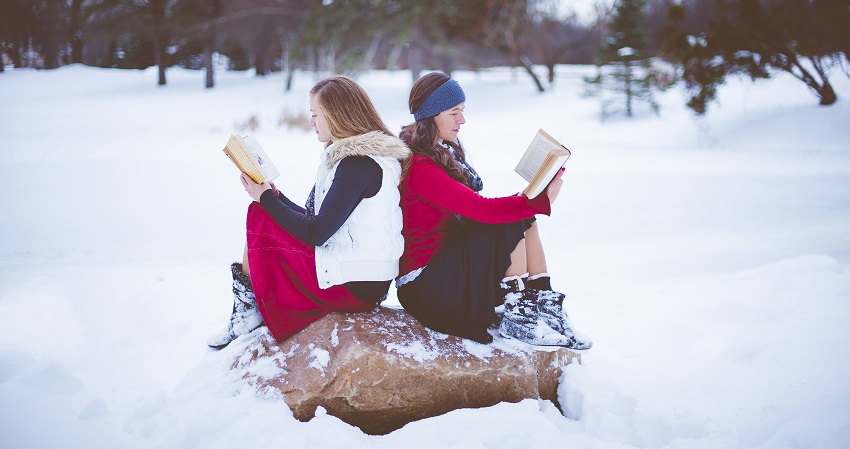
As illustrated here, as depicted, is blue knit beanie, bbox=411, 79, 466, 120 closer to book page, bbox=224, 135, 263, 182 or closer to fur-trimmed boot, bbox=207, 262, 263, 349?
book page, bbox=224, 135, 263, 182

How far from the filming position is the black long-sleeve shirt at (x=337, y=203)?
7.52 feet

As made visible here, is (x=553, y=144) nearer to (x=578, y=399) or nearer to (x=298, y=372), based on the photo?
(x=578, y=399)

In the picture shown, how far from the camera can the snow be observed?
2404mm

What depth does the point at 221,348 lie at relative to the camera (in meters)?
2.87

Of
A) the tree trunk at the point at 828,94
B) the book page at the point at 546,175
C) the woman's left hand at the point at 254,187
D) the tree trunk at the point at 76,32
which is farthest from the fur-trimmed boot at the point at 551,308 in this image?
the tree trunk at the point at 828,94

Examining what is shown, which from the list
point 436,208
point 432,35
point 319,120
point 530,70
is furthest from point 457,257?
point 530,70

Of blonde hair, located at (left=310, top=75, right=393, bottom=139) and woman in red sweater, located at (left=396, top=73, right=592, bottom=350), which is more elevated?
blonde hair, located at (left=310, top=75, right=393, bottom=139)

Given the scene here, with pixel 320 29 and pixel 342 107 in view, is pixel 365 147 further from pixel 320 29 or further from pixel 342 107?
pixel 320 29

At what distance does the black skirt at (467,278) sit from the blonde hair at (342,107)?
589mm

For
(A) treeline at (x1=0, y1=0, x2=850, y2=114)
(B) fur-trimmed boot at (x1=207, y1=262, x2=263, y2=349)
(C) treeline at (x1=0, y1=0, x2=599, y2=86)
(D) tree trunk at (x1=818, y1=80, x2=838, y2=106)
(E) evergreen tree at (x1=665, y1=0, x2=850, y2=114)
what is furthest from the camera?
(C) treeline at (x1=0, y1=0, x2=599, y2=86)

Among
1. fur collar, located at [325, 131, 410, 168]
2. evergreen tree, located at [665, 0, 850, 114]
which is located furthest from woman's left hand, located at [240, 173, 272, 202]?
evergreen tree, located at [665, 0, 850, 114]

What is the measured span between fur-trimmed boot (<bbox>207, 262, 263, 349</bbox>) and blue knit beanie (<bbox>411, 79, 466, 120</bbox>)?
1047 mm

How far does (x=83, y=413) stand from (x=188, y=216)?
147 inches

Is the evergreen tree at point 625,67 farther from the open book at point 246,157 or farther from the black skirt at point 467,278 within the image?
the open book at point 246,157
